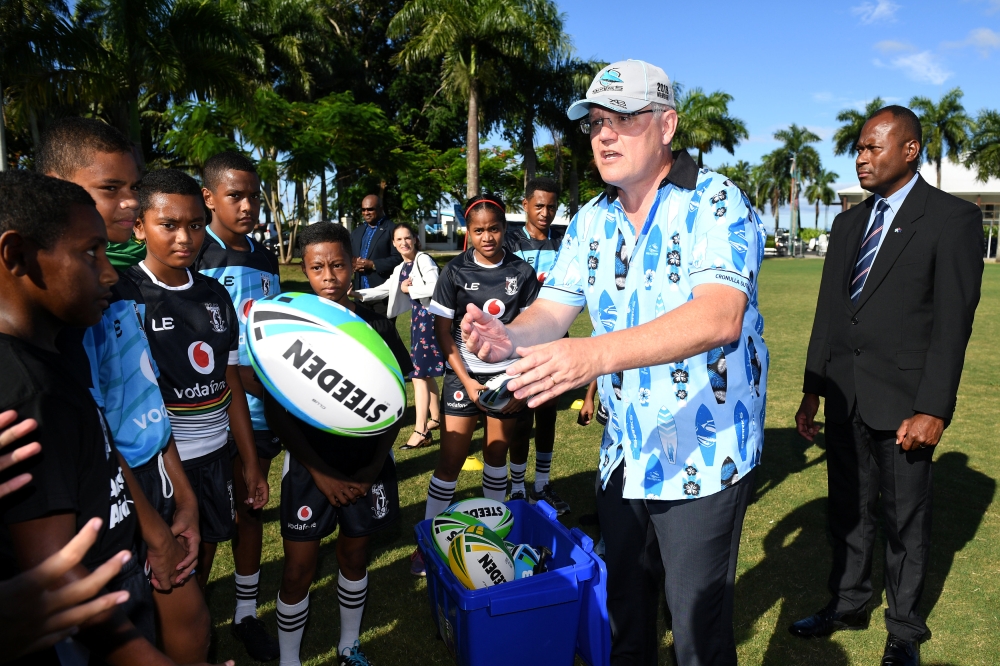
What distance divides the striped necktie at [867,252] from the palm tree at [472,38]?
81.0 ft

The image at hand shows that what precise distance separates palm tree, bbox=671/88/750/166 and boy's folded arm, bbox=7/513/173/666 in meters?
54.0

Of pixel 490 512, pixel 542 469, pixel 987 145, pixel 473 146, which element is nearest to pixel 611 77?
pixel 490 512

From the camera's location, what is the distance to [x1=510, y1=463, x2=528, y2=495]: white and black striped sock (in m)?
5.45

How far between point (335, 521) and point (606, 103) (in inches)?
95.8

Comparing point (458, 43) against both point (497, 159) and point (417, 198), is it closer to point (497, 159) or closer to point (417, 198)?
point (417, 198)

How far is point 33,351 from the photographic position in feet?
5.41

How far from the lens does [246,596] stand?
385 cm

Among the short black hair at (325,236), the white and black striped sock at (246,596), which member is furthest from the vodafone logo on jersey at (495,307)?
the white and black striped sock at (246,596)

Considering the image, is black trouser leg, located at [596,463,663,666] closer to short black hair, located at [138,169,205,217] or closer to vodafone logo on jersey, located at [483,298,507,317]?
vodafone logo on jersey, located at [483,298,507,317]

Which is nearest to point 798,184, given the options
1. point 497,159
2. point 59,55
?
point 497,159

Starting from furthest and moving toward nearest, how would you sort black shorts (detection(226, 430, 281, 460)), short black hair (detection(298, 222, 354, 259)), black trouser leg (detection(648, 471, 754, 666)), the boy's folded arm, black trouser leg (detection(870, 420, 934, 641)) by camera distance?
black shorts (detection(226, 430, 281, 460)) < short black hair (detection(298, 222, 354, 259)) < black trouser leg (detection(870, 420, 934, 641)) < black trouser leg (detection(648, 471, 754, 666)) < the boy's folded arm

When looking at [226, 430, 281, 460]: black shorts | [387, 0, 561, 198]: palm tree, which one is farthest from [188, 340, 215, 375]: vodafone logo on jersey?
[387, 0, 561, 198]: palm tree

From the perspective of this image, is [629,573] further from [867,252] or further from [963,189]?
[963,189]

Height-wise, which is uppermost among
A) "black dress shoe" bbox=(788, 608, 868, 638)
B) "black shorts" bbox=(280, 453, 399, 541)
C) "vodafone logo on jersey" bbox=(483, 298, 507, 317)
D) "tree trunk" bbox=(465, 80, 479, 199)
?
"tree trunk" bbox=(465, 80, 479, 199)
